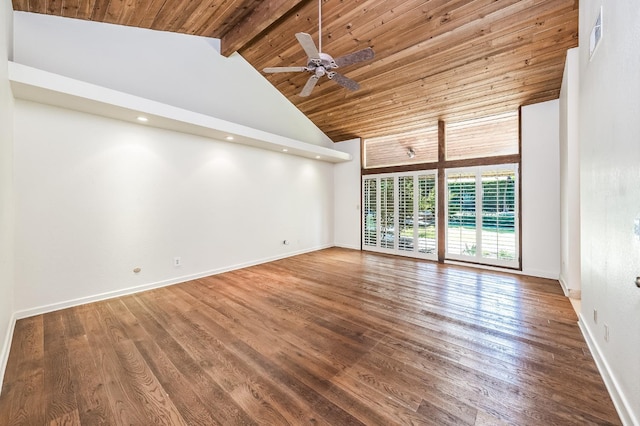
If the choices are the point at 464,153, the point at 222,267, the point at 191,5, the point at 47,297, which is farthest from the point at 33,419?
the point at 464,153

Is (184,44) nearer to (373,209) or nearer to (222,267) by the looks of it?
(222,267)

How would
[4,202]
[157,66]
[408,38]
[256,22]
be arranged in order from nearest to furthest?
[4,202], [408,38], [256,22], [157,66]

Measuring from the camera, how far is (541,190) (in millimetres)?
4355

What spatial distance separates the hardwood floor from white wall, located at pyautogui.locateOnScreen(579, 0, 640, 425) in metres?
0.25

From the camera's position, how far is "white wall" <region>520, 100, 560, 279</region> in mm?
4246

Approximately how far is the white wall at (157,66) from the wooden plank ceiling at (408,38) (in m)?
0.16

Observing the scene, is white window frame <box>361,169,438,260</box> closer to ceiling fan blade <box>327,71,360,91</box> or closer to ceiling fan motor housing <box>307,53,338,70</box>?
ceiling fan blade <box>327,71,360,91</box>

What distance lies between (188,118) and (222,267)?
8.54 ft

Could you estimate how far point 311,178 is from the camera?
6648 mm

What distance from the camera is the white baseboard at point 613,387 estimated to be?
1421mm

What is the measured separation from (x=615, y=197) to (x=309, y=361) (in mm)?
2434

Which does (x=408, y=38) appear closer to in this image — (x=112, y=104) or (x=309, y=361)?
(x=112, y=104)

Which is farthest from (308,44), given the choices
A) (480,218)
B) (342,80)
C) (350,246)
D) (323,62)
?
(350,246)

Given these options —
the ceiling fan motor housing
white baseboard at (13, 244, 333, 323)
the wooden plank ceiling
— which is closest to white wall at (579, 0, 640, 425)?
the wooden plank ceiling
